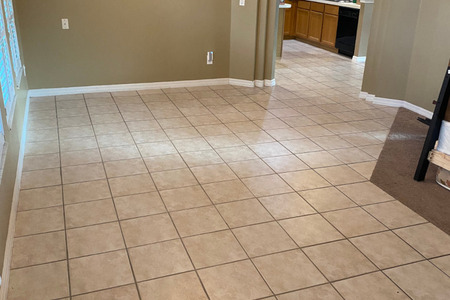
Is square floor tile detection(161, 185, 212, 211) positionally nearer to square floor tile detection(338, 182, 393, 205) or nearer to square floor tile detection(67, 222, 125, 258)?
square floor tile detection(67, 222, 125, 258)

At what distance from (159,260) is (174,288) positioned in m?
0.25

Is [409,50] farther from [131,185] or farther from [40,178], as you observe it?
[40,178]

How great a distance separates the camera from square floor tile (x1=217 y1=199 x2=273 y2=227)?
9.37 ft

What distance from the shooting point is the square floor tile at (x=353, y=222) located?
2801 millimetres

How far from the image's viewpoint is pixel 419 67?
198 inches

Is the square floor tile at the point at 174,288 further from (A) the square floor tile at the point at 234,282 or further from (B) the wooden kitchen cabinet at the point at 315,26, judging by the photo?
(B) the wooden kitchen cabinet at the point at 315,26

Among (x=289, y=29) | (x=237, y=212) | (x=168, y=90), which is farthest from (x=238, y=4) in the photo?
(x=289, y=29)

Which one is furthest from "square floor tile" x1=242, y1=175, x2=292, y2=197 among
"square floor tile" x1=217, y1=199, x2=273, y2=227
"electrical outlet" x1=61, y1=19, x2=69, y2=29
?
"electrical outlet" x1=61, y1=19, x2=69, y2=29

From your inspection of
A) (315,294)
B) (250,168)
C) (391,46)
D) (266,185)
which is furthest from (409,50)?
(315,294)

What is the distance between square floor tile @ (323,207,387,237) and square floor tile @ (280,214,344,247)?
0.06 meters

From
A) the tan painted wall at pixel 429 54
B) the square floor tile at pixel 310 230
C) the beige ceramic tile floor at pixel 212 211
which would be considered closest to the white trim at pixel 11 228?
the beige ceramic tile floor at pixel 212 211

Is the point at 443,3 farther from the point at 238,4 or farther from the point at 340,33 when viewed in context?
the point at 340,33

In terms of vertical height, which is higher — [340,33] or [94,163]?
[340,33]

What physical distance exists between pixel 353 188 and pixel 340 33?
18.2 feet
